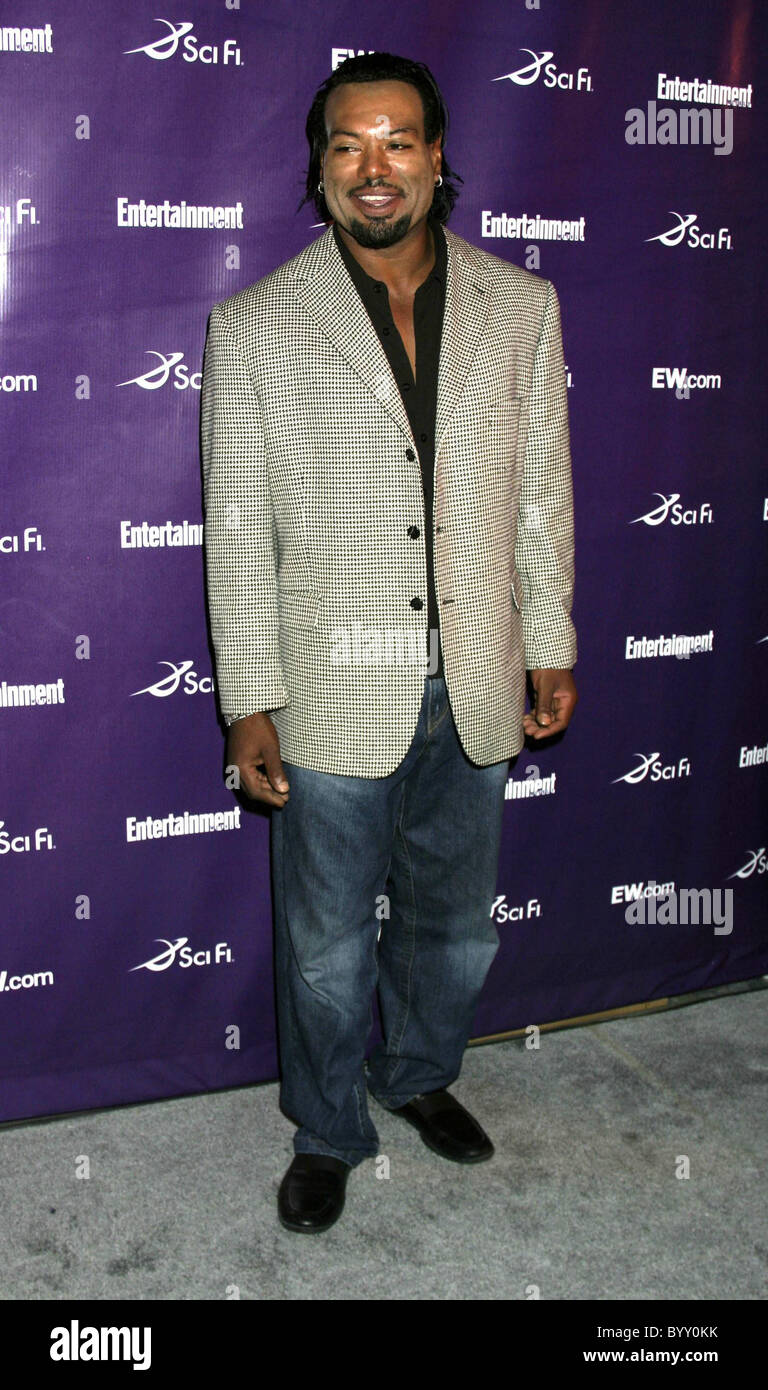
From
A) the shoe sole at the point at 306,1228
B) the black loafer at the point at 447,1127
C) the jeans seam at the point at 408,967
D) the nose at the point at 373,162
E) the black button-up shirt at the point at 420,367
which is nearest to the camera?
the nose at the point at 373,162

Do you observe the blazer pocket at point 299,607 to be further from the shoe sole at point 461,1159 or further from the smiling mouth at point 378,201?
the shoe sole at point 461,1159

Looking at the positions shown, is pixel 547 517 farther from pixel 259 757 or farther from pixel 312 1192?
pixel 312 1192

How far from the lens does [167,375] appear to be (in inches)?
100

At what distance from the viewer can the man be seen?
7.16 feet

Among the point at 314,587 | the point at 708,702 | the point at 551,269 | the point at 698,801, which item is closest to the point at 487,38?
the point at 551,269

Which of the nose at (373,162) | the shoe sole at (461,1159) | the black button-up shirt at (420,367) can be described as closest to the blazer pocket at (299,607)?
the black button-up shirt at (420,367)

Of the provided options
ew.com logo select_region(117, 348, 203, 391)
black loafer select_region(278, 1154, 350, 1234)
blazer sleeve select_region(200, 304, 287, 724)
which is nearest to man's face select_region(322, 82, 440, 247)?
blazer sleeve select_region(200, 304, 287, 724)

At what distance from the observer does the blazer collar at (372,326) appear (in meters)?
2.18

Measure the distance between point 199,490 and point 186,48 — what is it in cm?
84

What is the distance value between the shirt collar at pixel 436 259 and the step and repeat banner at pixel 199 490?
0.36 m

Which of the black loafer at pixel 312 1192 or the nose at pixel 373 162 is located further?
the black loafer at pixel 312 1192

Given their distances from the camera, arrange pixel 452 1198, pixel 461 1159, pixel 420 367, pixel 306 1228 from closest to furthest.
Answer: pixel 420 367
pixel 306 1228
pixel 452 1198
pixel 461 1159

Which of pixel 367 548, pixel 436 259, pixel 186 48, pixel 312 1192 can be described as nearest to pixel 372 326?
pixel 436 259

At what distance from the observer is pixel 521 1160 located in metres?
2.61
